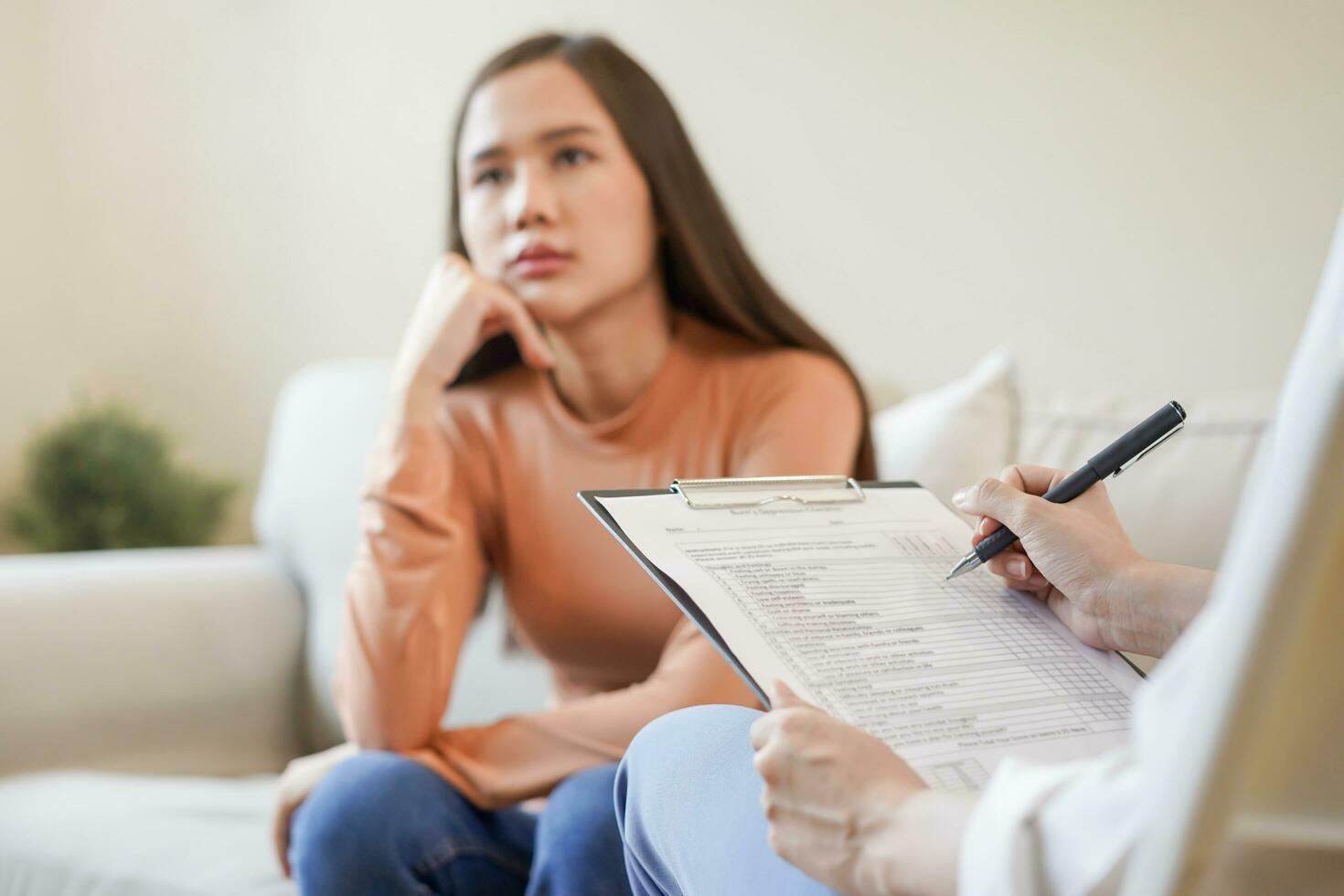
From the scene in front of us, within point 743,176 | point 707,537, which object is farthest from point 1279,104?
point 707,537

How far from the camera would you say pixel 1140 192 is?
139cm

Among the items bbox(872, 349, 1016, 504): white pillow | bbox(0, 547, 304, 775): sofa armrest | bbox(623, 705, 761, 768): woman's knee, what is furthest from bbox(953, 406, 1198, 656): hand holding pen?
bbox(0, 547, 304, 775): sofa armrest

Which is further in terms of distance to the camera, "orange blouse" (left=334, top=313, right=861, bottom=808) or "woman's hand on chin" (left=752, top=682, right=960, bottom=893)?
"orange blouse" (left=334, top=313, right=861, bottom=808)

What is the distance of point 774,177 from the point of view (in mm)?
1688

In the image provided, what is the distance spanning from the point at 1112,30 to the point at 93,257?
2002 millimetres

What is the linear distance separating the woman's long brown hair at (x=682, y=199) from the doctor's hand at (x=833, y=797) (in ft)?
2.44

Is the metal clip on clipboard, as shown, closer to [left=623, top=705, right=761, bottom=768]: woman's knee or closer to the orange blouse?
[left=623, top=705, right=761, bottom=768]: woman's knee

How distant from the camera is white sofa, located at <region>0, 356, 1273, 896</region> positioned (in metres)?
1.07

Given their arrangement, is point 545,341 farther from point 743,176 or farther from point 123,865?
point 123,865

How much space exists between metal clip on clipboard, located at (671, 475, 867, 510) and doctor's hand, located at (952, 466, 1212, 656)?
0.08m

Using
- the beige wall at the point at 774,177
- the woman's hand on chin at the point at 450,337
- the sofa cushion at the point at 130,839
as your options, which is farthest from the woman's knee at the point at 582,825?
the beige wall at the point at 774,177

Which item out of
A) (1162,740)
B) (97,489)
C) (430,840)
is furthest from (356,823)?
(97,489)

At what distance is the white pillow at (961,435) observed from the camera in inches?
44.9

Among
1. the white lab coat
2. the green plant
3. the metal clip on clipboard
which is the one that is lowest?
the green plant
